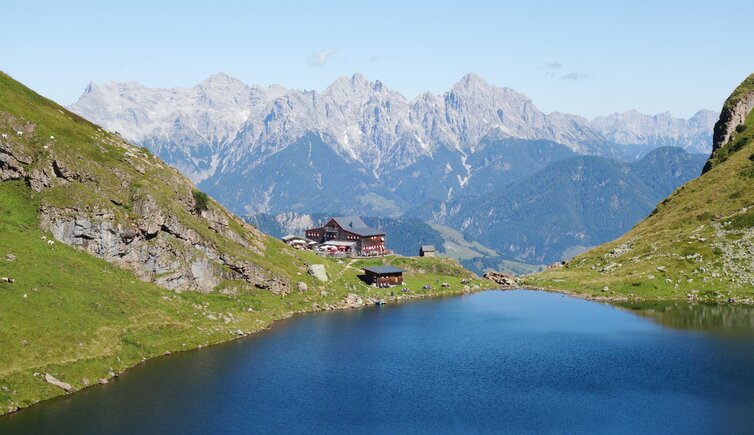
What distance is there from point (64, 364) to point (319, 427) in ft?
127

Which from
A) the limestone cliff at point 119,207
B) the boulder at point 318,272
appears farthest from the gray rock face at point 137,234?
the boulder at point 318,272

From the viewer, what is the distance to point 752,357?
12388 cm

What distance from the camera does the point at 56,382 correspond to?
3962 inches

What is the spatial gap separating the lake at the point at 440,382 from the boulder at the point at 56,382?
1.82 meters

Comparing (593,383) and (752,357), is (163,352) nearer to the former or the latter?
(593,383)

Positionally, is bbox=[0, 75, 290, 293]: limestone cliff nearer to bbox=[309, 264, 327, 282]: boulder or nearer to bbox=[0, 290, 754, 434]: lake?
bbox=[309, 264, 327, 282]: boulder

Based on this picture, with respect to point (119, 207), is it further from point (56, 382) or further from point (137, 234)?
point (56, 382)

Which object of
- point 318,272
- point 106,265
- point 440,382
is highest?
point 318,272

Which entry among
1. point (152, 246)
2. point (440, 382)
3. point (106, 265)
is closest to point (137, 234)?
point (152, 246)

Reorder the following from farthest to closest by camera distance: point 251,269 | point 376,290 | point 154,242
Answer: point 376,290, point 251,269, point 154,242

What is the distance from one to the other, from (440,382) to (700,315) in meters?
81.2

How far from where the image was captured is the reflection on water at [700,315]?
Result: 150875 mm

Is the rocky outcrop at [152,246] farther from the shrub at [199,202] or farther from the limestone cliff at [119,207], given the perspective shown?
the shrub at [199,202]

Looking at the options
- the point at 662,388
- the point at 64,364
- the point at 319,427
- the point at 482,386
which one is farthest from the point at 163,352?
the point at 662,388
